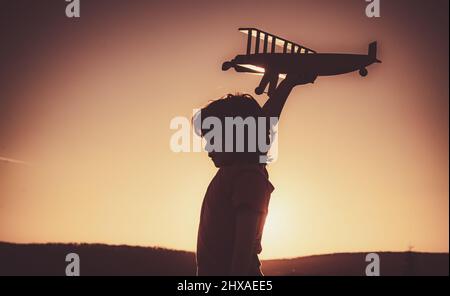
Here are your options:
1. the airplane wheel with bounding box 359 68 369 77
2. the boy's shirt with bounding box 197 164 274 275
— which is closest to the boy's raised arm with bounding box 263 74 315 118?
the boy's shirt with bounding box 197 164 274 275

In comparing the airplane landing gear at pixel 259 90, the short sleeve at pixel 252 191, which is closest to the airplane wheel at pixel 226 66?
the airplane landing gear at pixel 259 90

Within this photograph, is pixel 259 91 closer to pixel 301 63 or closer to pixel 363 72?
pixel 301 63

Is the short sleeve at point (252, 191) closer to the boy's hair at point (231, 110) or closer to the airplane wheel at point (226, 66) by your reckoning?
the boy's hair at point (231, 110)

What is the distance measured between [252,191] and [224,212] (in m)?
0.26

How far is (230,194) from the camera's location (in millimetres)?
2912

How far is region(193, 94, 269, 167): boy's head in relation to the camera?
2.96 meters

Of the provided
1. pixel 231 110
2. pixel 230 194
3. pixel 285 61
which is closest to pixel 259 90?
pixel 285 61

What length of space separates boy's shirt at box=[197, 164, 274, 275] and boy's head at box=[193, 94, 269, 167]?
0.07 metres

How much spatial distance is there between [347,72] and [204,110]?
4.76 ft

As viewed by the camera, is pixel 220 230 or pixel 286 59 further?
pixel 286 59

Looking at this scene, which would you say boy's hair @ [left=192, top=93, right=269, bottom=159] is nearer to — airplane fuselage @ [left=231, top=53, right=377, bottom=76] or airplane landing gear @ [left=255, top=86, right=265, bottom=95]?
airplane landing gear @ [left=255, top=86, right=265, bottom=95]
